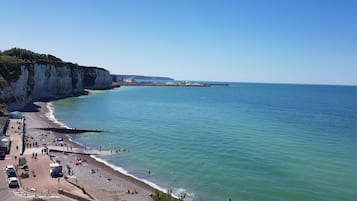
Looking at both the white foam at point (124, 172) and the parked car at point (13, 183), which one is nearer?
the parked car at point (13, 183)

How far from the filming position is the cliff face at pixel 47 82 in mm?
78831

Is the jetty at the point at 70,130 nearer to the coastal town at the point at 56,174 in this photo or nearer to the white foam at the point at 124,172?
the coastal town at the point at 56,174

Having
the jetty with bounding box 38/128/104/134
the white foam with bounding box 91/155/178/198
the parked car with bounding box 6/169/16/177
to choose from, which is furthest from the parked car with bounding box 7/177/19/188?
the jetty with bounding box 38/128/104/134

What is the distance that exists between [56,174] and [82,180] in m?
2.47

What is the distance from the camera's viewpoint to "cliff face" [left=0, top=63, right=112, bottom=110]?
7883 cm

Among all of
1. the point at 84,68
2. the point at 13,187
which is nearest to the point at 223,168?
the point at 13,187

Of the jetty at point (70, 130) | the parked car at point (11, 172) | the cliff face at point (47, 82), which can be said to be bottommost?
the jetty at point (70, 130)

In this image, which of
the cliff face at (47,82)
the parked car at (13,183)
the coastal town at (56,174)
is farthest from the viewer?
the cliff face at (47,82)

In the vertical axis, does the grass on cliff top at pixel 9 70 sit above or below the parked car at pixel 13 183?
above

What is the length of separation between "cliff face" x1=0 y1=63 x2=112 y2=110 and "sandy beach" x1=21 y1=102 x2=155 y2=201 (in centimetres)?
3292

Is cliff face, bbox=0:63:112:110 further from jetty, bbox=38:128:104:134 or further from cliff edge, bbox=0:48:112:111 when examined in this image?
jetty, bbox=38:128:104:134

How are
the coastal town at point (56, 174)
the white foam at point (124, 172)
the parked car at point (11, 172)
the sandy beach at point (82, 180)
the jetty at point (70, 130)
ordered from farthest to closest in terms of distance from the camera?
the jetty at point (70, 130)
the white foam at point (124, 172)
the parked car at point (11, 172)
the sandy beach at point (82, 180)
the coastal town at point (56, 174)

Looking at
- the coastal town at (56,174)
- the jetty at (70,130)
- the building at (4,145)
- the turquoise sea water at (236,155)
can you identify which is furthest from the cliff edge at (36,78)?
the building at (4,145)

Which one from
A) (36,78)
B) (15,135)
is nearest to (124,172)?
(15,135)
